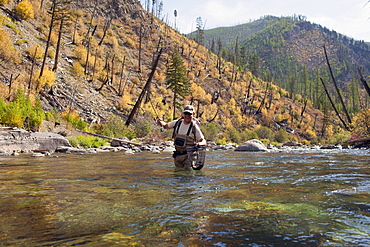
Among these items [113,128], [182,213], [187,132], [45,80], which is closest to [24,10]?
[45,80]

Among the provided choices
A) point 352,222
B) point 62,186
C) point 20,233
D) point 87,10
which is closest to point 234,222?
point 352,222

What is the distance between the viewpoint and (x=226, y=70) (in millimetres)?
66250

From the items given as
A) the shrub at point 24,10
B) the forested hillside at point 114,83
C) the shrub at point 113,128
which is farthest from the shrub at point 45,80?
the shrub at point 24,10

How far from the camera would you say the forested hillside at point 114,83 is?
70.5 feet

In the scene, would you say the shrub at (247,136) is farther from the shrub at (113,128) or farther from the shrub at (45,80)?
the shrub at (45,80)

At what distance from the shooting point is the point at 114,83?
→ 116 ft

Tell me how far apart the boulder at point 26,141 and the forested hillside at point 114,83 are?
2.30 m

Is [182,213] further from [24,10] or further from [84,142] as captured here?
[24,10]

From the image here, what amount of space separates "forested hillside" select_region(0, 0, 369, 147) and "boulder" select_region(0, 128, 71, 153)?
90.4 inches

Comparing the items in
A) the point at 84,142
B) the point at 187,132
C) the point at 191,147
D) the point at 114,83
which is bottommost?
the point at 84,142

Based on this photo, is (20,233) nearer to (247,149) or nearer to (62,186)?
(62,186)

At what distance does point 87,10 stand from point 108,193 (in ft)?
199

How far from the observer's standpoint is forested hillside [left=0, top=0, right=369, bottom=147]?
21500 millimetres

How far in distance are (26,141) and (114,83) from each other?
23.8m
